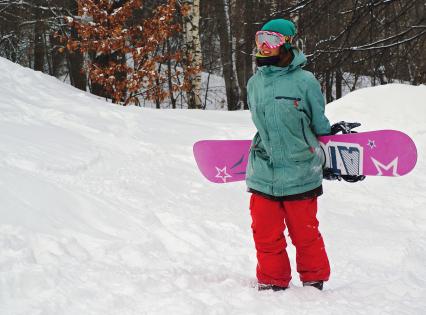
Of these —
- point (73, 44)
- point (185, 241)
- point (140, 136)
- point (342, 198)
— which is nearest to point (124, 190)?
point (185, 241)

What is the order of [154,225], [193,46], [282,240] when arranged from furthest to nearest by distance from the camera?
[193,46], [154,225], [282,240]

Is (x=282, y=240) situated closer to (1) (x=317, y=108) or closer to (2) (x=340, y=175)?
(2) (x=340, y=175)

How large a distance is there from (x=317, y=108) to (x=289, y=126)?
17 centimetres

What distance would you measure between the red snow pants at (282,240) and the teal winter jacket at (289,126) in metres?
0.10

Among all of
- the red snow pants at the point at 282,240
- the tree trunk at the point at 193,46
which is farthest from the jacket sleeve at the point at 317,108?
the tree trunk at the point at 193,46

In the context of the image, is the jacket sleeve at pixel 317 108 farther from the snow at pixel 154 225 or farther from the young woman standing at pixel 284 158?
the snow at pixel 154 225

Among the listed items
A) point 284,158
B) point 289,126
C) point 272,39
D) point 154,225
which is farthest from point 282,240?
point 154,225

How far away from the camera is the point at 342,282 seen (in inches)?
121

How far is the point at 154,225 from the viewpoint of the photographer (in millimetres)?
3590

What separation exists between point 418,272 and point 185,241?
60.5 inches

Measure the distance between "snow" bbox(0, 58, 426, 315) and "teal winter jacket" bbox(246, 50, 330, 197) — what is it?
58cm

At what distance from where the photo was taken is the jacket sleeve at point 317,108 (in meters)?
2.55

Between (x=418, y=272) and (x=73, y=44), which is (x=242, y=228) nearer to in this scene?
(x=418, y=272)

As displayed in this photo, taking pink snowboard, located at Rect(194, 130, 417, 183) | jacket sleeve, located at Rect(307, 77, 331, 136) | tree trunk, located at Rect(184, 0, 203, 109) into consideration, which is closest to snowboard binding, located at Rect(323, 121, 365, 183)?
pink snowboard, located at Rect(194, 130, 417, 183)
